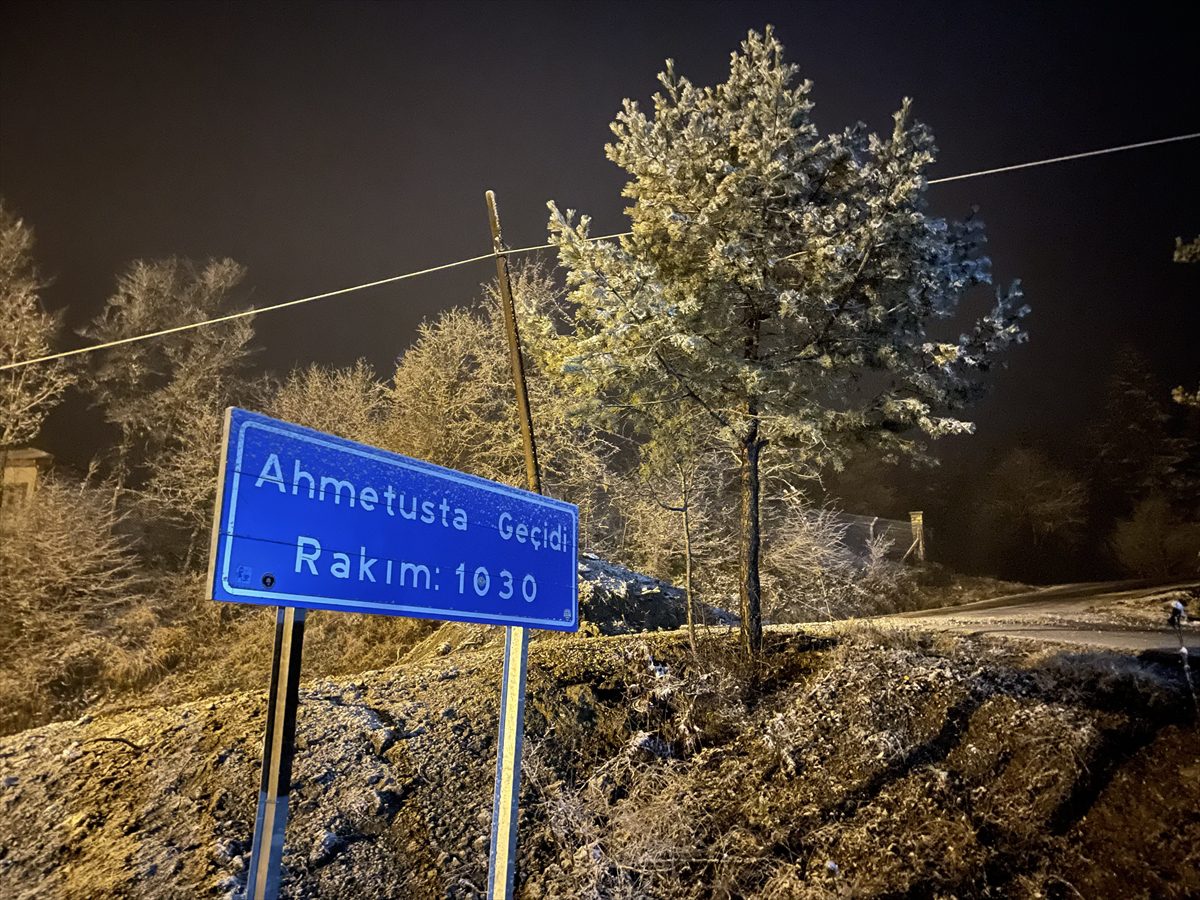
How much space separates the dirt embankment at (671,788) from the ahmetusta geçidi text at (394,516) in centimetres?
300

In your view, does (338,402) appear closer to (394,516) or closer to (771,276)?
(771,276)

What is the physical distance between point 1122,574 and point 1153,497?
4248mm

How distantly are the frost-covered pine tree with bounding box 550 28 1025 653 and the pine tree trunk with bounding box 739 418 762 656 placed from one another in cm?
3

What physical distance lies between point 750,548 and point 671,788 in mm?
4274

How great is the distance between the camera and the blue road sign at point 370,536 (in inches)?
102

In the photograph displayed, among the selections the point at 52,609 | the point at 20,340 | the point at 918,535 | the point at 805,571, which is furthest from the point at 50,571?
the point at 918,535

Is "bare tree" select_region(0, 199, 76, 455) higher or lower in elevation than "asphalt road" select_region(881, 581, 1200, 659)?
higher

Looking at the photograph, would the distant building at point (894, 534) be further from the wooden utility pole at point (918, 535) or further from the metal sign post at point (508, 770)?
the metal sign post at point (508, 770)

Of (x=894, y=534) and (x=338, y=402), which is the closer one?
(x=338, y=402)

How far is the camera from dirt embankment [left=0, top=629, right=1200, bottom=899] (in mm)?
5148

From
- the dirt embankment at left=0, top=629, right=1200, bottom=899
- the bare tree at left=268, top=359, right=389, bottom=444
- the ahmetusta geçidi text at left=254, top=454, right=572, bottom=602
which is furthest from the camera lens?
the bare tree at left=268, top=359, right=389, bottom=444

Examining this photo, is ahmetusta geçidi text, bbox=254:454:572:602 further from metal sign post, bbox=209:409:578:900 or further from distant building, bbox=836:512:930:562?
distant building, bbox=836:512:930:562

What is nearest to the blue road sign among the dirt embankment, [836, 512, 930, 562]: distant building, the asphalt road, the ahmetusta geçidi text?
the ahmetusta geçidi text

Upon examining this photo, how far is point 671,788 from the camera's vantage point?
644 cm
